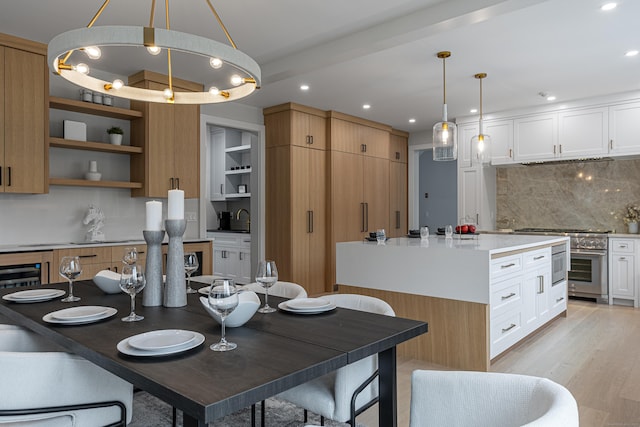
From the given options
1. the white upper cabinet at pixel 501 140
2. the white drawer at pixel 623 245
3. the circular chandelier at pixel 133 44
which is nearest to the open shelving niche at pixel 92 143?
the circular chandelier at pixel 133 44

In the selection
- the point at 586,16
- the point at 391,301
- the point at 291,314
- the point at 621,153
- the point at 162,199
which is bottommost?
the point at 391,301

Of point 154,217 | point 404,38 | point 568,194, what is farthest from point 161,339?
point 568,194

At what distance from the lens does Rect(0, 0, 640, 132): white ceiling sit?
3.15 m

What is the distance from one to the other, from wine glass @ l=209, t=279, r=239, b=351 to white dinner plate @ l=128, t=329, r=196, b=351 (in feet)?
0.33

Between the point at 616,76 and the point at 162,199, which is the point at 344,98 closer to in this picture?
the point at 162,199

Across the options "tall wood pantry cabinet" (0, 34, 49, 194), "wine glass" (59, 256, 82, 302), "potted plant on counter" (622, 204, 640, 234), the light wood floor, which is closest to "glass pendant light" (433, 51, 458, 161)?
the light wood floor

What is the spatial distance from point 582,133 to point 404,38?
354 cm

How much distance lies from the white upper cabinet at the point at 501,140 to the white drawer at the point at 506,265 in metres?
3.19

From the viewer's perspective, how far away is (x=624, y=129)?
5398 mm

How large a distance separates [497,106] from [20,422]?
6.17 metres

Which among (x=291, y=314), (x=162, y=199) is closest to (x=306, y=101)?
(x=162, y=199)

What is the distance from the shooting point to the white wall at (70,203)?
3967 millimetres

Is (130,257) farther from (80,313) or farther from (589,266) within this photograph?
(589,266)

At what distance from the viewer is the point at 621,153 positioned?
5395 millimetres
